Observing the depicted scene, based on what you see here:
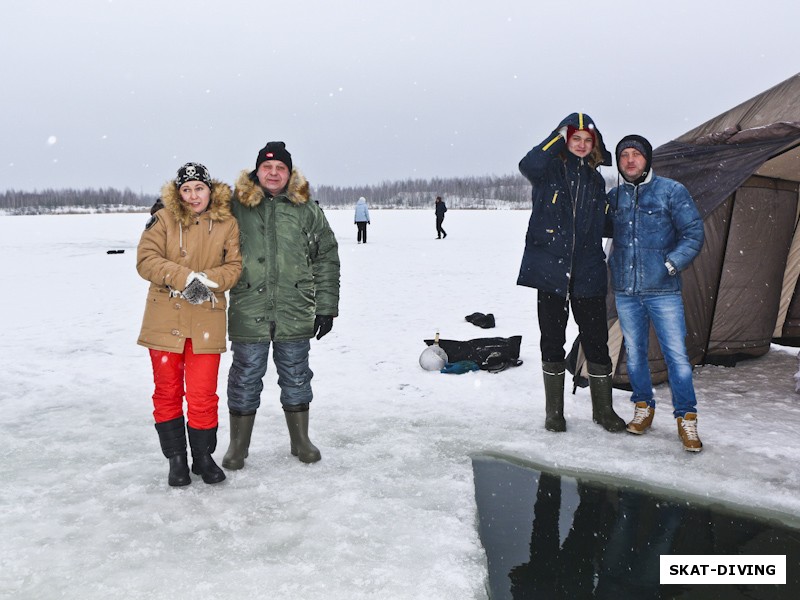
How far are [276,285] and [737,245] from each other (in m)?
4.74

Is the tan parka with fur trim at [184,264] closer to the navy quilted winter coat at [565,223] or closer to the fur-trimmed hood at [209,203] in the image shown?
the fur-trimmed hood at [209,203]

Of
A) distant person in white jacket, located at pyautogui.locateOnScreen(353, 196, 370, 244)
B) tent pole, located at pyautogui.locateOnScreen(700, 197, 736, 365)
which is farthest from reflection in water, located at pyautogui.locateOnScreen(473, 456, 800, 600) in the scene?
distant person in white jacket, located at pyautogui.locateOnScreen(353, 196, 370, 244)

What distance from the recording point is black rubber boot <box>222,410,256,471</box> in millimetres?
3586

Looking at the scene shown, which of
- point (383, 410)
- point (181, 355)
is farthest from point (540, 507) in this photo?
point (181, 355)

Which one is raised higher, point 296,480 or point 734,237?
point 734,237

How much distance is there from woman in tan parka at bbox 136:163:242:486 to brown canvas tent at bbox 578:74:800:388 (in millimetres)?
3261

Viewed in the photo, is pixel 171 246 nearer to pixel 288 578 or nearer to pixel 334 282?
pixel 334 282

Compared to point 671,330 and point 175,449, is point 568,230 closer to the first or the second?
point 671,330

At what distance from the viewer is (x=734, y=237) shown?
5.73 m

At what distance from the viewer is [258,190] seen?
3352 mm

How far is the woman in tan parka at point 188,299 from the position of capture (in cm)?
315

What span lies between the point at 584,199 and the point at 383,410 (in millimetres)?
2233

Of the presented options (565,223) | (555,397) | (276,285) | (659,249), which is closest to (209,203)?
(276,285)

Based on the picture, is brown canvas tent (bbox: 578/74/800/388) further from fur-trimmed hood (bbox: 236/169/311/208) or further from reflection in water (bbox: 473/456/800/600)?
fur-trimmed hood (bbox: 236/169/311/208)
